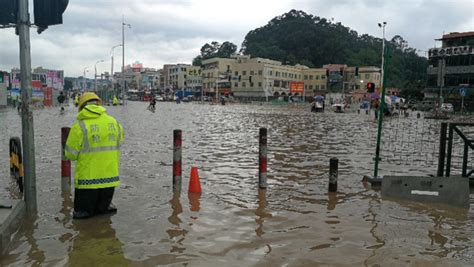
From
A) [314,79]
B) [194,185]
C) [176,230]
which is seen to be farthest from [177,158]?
[314,79]

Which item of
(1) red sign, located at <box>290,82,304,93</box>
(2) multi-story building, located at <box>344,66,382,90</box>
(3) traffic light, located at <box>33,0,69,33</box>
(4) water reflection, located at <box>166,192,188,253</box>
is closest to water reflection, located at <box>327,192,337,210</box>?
(4) water reflection, located at <box>166,192,188,253</box>

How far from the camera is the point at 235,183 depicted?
27.0 feet

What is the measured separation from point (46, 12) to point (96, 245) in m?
3.17

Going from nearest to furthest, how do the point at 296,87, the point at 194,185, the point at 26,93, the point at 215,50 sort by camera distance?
the point at 26,93 < the point at 194,185 < the point at 296,87 < the point at 215,50

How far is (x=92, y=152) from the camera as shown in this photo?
17.6 feet

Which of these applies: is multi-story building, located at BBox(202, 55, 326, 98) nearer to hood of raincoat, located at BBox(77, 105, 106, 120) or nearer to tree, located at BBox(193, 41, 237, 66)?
tree, located at BBox(193, 41, 237, 66)

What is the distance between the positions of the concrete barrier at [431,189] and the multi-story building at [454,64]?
6357cm

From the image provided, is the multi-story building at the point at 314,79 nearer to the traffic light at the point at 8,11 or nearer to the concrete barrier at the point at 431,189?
the concrete barrier at the point at 431,189

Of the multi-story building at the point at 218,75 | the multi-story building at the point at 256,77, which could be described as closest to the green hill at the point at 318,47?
the multi-story building at the point at 256,77

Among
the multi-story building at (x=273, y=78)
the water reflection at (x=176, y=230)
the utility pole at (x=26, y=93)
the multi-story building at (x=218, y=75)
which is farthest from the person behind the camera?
the multi-story building at (x=218, y=75)

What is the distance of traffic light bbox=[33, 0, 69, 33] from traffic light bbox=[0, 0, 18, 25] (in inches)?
9.8

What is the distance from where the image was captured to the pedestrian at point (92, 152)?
17.4 feet

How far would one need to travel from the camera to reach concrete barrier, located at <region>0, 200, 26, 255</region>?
4580 millimetres

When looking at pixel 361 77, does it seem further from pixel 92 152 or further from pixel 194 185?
pixel 92 152
